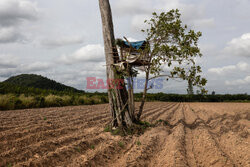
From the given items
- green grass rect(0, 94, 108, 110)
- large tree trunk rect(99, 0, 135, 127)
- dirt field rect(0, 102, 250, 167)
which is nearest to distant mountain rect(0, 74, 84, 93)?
green grass rect(0, 94, 108, 110)

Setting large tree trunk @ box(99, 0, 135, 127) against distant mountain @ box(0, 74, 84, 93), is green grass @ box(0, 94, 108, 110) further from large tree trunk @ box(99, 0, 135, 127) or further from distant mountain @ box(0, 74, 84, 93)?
distant mountain @ box(0, 74, 84, 93)

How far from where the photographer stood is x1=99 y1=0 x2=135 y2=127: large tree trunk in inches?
239

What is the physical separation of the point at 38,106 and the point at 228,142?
11.6 m

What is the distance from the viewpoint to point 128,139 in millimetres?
5418

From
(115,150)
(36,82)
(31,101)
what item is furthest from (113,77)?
(36,82)

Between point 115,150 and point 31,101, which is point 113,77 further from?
point 31,101

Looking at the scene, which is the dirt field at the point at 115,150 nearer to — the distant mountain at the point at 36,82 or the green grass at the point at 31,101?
the green grass at the point at 31,101

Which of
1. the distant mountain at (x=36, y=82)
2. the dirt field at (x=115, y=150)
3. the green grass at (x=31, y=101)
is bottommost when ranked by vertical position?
the dirt field at (x=115, y=150)

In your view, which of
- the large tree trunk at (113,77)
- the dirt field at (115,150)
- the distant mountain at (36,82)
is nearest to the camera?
the dirt field at (115,150)

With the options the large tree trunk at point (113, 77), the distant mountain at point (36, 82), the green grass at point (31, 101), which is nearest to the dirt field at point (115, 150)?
the large tree trunk at point (113, 77)

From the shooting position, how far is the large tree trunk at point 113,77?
6.07 m

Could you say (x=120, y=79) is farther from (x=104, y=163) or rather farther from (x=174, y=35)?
(x=104, y=163)

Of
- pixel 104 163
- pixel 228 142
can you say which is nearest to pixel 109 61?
pixel 104 163

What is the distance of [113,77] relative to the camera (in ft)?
20.0
